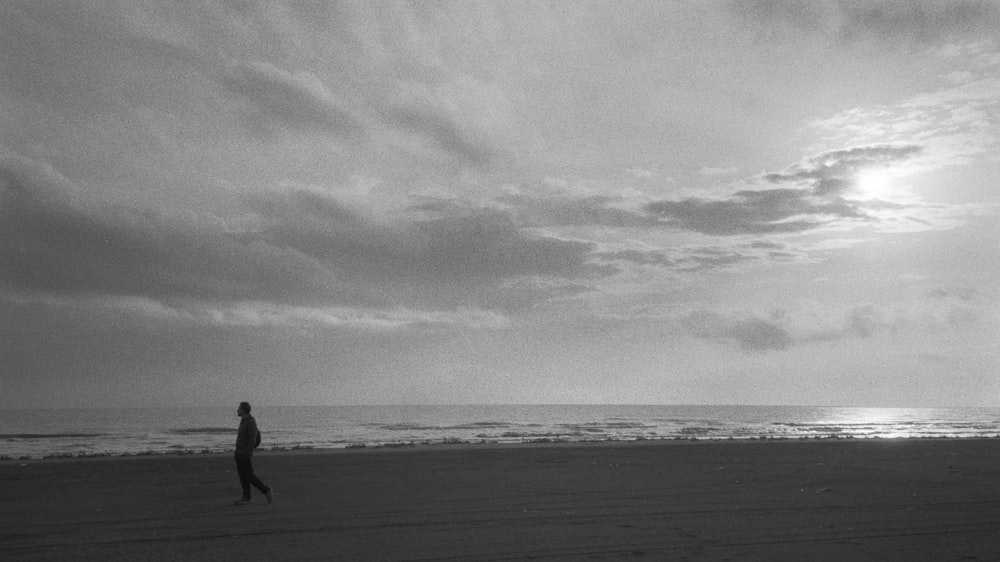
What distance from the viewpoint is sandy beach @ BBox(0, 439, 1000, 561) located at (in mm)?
9070

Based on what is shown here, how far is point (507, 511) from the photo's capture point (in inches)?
476

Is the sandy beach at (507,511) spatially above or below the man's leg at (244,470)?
below

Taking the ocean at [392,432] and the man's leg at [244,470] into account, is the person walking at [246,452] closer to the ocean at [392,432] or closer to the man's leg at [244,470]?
the man's leg at [244,470]

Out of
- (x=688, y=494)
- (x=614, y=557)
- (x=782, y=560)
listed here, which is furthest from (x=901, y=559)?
(x=688, y=494)

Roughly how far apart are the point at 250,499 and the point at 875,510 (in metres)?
A: 11.1

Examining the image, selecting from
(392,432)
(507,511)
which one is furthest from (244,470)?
(392,432)

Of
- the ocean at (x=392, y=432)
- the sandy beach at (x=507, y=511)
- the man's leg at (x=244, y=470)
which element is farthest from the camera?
the ocean at (x=392, y=432)

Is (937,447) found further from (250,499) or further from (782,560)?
(250,499)

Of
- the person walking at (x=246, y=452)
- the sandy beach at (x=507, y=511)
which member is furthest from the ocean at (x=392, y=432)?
the person walking at (x=246, y=452)

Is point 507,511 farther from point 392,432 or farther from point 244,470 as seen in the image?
point 392,432

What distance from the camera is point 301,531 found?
33.9ft

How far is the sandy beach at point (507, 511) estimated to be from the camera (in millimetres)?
9070

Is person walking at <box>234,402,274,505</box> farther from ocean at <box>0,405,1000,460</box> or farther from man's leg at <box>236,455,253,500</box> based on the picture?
ocean at <box>0,405,1000,460</box>

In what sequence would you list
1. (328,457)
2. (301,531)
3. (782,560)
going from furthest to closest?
(328,457)
(301,531)
(782,560)
